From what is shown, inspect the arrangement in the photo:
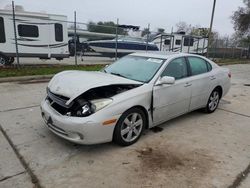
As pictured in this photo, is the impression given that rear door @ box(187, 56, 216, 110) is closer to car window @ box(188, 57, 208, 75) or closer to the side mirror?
car window @ box(188, 57, 208, 75)

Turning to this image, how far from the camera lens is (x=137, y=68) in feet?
14.7

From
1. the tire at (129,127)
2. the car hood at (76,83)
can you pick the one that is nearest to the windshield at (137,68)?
the car hood at (76,83)

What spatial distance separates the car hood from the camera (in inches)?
134

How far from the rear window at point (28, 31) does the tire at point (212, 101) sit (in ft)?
34.3

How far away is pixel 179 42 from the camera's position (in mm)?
22281

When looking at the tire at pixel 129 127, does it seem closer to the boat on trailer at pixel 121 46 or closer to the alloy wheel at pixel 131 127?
the alloy wheel at pixel 131 127

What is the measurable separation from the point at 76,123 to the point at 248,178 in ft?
7.78

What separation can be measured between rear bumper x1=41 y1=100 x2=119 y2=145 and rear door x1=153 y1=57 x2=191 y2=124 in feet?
3.20

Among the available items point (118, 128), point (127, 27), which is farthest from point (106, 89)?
point (127, 27)

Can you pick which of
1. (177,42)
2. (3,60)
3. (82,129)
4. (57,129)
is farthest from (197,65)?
(177,42)

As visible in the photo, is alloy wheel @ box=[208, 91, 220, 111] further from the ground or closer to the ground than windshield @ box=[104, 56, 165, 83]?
closer to the ground

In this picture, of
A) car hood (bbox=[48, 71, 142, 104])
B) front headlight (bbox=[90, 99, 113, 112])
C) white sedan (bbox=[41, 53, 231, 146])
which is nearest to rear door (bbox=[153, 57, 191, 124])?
white sedan (bbox=[41, 53, 231, 146])

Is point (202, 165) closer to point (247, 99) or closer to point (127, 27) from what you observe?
point (247, 99)

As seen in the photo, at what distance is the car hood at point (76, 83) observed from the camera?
3.42 metres
